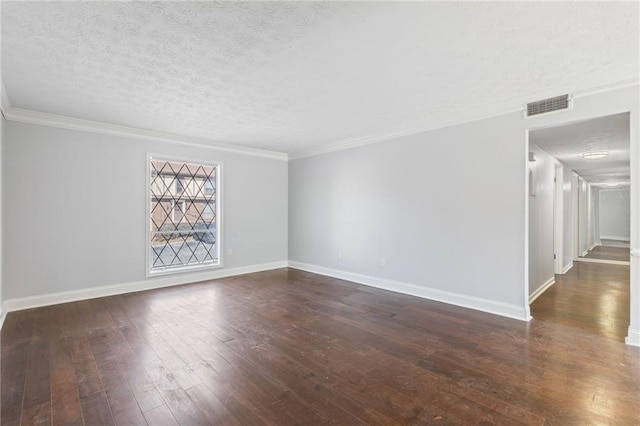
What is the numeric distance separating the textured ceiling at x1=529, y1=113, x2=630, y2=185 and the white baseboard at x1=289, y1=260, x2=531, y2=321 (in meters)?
2.15

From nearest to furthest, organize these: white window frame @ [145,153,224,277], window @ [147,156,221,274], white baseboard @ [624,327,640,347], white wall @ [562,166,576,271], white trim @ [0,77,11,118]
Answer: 1. white baseboard @ [624,327,640,347]
2. white trim @ [0,77,11,118]
3. white window frame @ [145,153,224,277]
4. window @ [147,156,221,274]
5. white wall @ [562,166,576,271]

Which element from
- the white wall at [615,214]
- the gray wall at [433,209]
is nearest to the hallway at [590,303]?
the gray wall at [433,209]

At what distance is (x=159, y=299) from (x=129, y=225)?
125 centimetres

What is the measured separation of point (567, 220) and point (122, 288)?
830cm

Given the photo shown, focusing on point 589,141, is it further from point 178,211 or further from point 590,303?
point 178,211

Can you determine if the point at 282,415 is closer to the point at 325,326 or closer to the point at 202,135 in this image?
the point at 325,326

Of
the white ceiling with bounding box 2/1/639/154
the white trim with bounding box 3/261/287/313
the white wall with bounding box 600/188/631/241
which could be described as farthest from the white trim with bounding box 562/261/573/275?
the white wall with bounding box 600/188/631/241

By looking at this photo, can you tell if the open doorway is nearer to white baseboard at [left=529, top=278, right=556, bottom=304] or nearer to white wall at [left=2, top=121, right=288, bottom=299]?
white baseboard at [left=529, top=278, right=556, bottom=304]

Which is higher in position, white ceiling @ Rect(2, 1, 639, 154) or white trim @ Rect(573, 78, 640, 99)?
white ceiling @ Rect(2, 1, 639, 154)

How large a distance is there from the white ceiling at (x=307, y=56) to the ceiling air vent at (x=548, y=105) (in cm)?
8

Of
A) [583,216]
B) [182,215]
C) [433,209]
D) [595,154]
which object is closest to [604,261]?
[583,216]

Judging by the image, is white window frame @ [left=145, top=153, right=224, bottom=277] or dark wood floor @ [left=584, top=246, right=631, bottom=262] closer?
white window frame @ [left=145, top=153, right=224, bottom=277]

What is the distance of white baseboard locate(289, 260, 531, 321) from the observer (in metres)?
3.29

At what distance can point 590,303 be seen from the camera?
3.74 m
